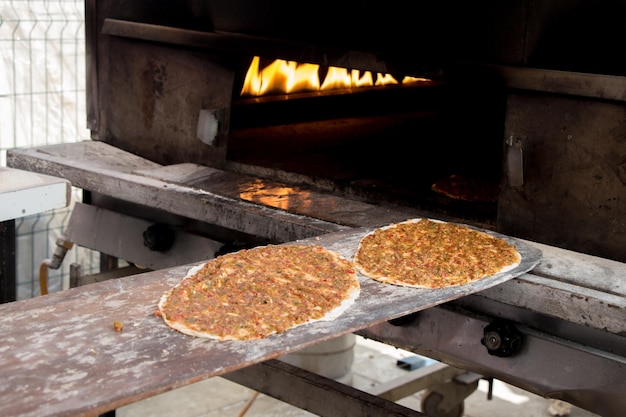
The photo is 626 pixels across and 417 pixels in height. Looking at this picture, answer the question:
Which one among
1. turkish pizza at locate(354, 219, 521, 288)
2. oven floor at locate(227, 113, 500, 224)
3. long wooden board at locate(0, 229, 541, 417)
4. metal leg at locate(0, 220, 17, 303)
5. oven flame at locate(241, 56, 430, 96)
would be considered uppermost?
oven flame at locate(241, 56, 430, 96)

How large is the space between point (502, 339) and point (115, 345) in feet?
4.29

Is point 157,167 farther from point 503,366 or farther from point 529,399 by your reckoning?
point 529,399

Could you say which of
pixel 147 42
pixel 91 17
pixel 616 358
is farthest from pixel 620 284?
pixel 91 17

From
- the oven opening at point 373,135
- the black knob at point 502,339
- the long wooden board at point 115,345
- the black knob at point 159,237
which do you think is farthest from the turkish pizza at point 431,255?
the black knob at point 159,237

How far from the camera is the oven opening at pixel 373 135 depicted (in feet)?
12.8

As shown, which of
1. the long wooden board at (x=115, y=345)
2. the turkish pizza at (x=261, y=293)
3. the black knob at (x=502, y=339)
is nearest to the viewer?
the long wooden board at (x=115, y=345)

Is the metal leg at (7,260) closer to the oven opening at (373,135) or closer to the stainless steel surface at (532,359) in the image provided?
the oven opening at (373,135)

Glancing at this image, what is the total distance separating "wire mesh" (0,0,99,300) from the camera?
598 cm

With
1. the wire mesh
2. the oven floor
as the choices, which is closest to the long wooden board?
the oven floor

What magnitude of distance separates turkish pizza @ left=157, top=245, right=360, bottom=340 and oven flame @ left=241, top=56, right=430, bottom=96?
6.23ft

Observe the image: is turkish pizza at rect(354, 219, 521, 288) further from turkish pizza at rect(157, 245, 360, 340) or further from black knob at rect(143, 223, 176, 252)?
black knob at rect(143, 223, 176, 252)

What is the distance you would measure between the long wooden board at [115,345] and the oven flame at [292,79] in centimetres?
217

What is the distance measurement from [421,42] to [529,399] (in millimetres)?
2832

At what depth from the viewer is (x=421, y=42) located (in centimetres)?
359
